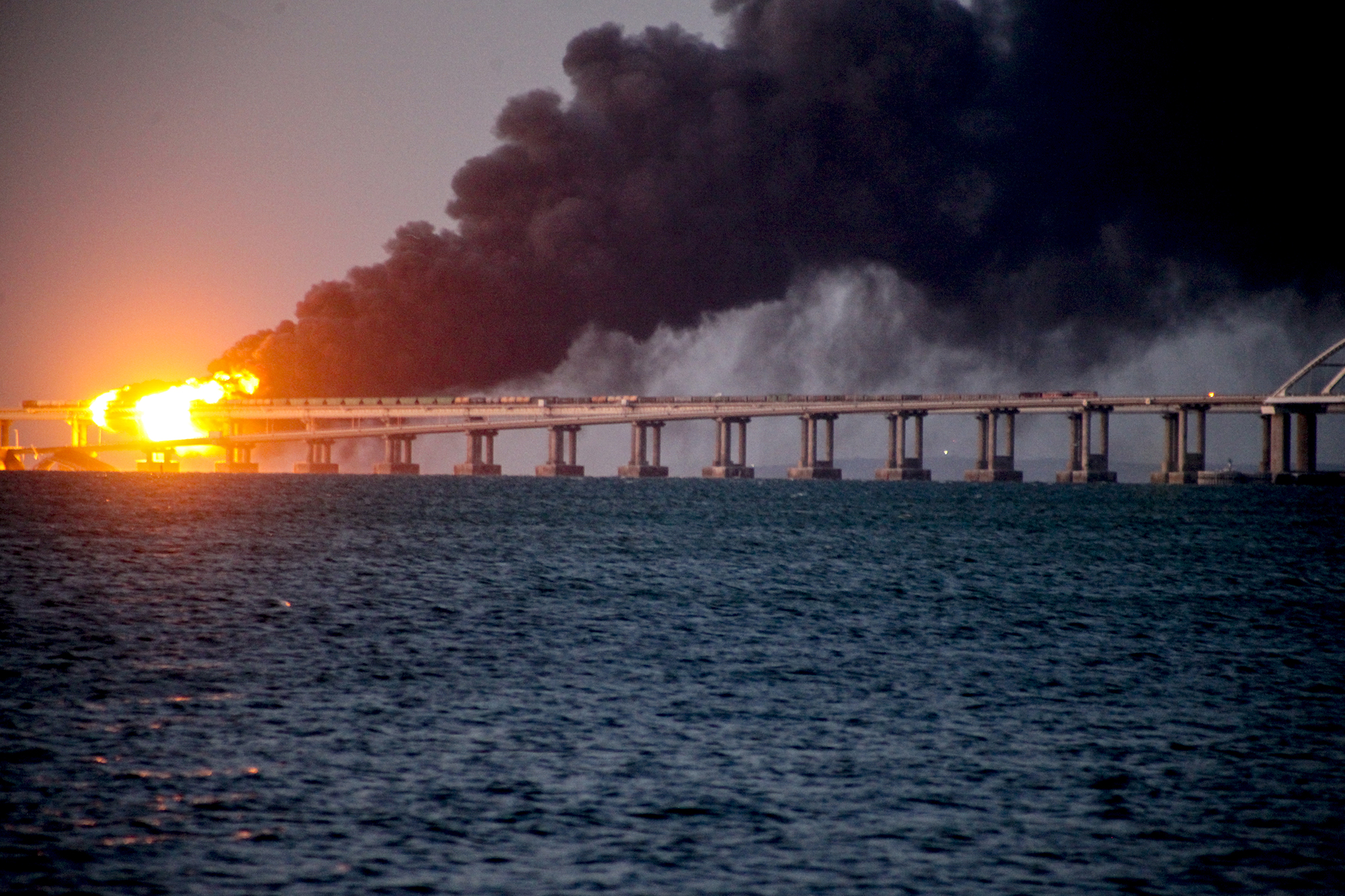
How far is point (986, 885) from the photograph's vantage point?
1823cm

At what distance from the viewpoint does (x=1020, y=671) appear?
36469 mm

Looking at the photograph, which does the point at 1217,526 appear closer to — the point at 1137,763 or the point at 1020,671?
the point at 1020,671

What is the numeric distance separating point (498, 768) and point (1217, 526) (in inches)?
4019

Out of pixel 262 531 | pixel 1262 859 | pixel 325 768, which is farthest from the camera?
pixel 262 531

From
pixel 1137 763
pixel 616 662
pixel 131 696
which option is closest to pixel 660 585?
pixel 616 662

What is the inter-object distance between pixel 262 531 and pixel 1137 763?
245 feet

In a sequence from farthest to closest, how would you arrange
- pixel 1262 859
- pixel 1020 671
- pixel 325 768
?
pixel 1020 671, pixel 325 768, pixel 1262 859

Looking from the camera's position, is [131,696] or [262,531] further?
[262,531]

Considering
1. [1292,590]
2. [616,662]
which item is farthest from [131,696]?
[1292,590]

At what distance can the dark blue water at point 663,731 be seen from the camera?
19.1 metres

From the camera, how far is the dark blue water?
62.5ft

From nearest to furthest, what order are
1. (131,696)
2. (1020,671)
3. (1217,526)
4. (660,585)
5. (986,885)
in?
(986,885) → (131,696) → (1020,671) → (660,585) → (1217,526)

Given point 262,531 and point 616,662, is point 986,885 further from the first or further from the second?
point 262,531

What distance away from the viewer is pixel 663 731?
1086 inches
